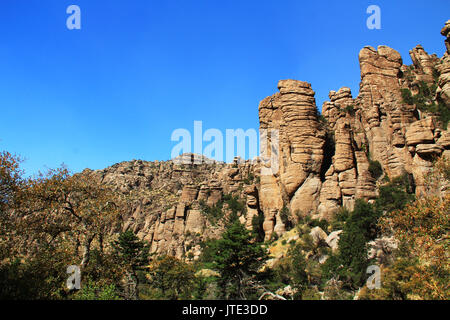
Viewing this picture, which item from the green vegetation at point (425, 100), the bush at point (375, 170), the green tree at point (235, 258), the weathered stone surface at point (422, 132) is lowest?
the green tree at point (235, 258)

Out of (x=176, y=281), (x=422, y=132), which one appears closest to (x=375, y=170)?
(x=422, y=132)

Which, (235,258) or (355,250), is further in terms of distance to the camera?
(235,258)

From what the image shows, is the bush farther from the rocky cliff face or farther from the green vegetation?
the green vegetation

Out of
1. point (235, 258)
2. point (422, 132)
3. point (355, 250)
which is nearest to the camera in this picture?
point (355, 250)

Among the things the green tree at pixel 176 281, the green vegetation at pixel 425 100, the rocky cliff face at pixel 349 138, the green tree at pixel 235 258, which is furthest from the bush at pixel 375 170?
the green tree at pixel 176 281

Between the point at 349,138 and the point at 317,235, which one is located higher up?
the point at 349,138

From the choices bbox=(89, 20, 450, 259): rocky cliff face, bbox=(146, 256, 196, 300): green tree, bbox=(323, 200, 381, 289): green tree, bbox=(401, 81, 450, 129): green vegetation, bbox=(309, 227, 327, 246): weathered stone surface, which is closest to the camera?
bbox=(323, 200, 381, 289): green tree

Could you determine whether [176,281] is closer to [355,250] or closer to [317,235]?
[355,250]

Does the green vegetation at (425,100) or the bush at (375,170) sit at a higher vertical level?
the green vegetation at (425,100)

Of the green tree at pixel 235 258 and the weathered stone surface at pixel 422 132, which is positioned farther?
the weathered stone surface at pixel 422 132

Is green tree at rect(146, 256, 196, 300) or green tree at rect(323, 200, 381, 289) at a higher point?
green tree at rect(323, 200, 381, 289)

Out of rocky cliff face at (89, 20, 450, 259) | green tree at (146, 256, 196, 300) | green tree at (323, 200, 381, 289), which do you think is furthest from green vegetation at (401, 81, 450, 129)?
green tree at (146, 256, 196, 300)

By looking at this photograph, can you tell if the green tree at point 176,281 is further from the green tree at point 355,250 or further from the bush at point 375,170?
the bush at point 375,170
